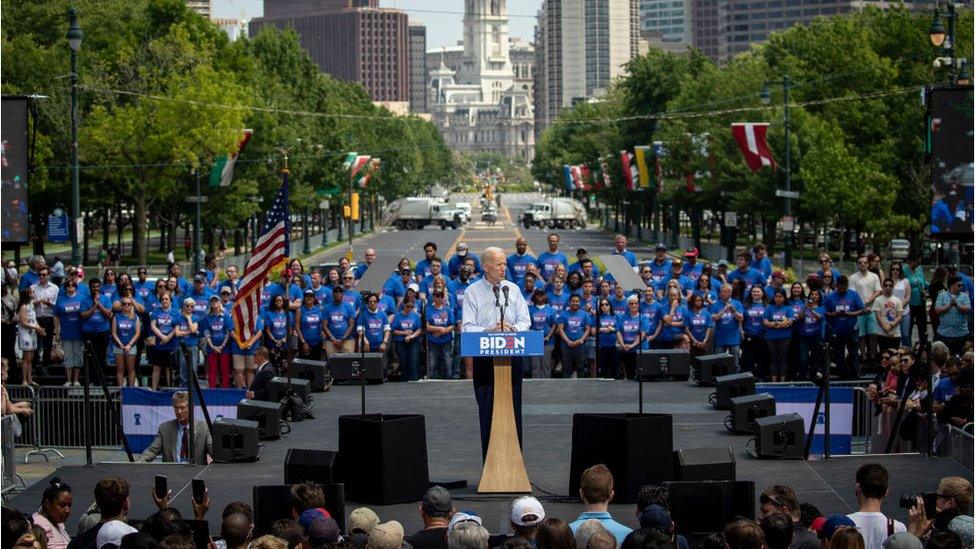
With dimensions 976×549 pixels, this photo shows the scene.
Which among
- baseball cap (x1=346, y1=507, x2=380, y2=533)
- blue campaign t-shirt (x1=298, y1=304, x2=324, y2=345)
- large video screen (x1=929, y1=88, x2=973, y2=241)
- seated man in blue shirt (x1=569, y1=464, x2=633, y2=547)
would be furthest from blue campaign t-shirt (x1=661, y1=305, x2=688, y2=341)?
baseball cap (x1=346, y1=507, x2=380, y2=533)

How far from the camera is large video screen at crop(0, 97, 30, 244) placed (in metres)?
22.4

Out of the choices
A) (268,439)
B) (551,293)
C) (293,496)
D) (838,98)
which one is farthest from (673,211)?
(293,496)

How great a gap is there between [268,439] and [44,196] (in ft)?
159

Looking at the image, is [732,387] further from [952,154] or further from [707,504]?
[707,504]

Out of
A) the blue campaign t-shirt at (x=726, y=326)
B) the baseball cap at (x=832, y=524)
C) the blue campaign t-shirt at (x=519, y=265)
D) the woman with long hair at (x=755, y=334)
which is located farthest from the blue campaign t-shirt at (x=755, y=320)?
the baseball cap at (x=832, y=524)

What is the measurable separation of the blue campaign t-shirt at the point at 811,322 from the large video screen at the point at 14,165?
11.8 meters

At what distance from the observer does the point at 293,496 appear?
13359 millimetres

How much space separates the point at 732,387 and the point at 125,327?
9.79 m

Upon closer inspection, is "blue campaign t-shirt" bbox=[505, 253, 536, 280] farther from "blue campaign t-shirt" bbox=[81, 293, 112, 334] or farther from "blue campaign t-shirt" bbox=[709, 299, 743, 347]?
"blue campaign t-shirt" bbox=[81, 293, 112, 334]

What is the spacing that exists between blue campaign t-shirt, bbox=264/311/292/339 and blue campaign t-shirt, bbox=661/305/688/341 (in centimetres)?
585

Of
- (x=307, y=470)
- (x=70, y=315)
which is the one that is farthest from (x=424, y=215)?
(x=307, y=470)

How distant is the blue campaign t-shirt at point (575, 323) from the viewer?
27.8m

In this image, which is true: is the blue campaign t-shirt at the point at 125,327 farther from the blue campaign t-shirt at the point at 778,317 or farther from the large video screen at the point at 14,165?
the blue campaign t-shirt at the point at 778,317

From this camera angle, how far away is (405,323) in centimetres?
2752
